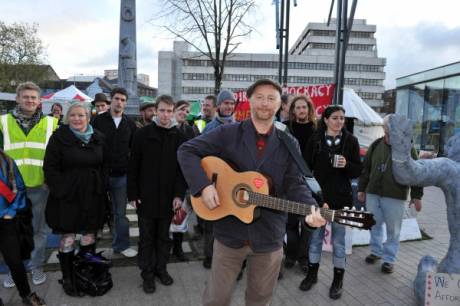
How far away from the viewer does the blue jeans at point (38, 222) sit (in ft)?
12.5

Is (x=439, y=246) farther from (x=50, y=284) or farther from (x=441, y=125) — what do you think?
(x=441, y=125)

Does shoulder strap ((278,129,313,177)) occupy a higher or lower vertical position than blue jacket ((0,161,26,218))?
higher

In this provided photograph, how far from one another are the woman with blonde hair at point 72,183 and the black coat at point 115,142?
81 cm

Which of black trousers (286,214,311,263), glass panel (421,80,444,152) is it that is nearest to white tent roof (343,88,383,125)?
glass panel (421,80,444,152)

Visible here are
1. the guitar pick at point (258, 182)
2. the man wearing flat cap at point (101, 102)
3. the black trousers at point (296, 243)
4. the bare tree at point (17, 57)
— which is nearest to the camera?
the guitar pick at point (258, 182)

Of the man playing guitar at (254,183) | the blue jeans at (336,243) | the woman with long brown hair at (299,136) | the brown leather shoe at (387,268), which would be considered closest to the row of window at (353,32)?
the woman with long brown hair at (299,136)

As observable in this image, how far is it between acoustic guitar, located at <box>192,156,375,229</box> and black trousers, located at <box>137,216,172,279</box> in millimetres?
1442

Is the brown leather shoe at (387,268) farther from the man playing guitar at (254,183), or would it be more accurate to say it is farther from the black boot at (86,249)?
the black boot at (86,249)

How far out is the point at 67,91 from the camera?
16953 millimetres

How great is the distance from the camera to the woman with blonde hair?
3422 mm

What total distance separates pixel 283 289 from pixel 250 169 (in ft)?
6.98

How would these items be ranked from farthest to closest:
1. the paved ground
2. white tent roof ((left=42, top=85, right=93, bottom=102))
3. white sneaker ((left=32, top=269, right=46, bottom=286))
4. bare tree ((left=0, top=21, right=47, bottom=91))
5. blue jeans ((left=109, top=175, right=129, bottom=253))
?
bare tree ((left=0, top=21, right=47, bottom=91)), white tent roof ((left=42, top=85, right=93, bottom=102)), blue jeans ((left=109, top=175, right=129, bottom=253)), white sneaker ((left=32, top=269, right=46, bottom=286)), the paved ground

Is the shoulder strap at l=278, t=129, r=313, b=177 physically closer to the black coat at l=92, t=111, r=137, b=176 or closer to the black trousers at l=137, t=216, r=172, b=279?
the black trousers at l=137, t=216, r=172, b=279

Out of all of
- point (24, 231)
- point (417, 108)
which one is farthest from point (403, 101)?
point (24, 231)
